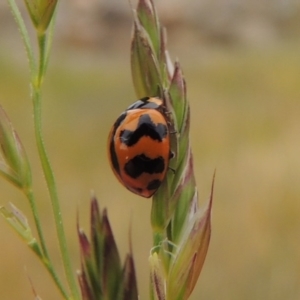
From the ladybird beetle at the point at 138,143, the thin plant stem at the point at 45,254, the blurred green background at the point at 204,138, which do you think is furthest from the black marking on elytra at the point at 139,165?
the blurred green background at the point at 204,138

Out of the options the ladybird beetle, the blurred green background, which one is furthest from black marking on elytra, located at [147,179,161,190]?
the blurred green background

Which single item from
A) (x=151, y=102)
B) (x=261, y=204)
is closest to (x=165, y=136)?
(x=151, y=102)

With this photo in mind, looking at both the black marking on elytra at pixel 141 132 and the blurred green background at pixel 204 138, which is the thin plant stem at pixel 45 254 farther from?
→ the blurred green background at pixel 204 138

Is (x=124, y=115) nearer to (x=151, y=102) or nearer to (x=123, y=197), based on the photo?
(x=151, y=102)

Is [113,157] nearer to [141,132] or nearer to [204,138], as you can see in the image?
[141,132]

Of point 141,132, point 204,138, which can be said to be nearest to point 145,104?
point 141,132

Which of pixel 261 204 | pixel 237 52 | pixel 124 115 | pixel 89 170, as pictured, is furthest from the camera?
pixel 237 52
